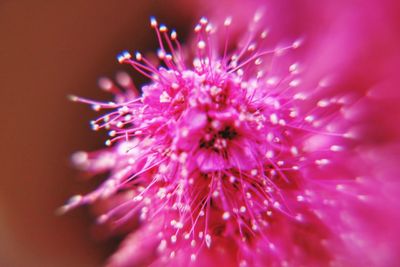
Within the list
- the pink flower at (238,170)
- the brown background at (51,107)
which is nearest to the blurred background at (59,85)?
the brown background at (51,107)

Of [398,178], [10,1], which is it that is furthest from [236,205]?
[10,1]

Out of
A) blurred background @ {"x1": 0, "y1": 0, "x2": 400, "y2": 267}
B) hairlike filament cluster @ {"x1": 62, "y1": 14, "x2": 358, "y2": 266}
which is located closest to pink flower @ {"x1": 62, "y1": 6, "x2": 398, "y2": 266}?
hairlike filament cluster @ {"x1": 62, "y1": 14, "x2": 358, "y2": 266}

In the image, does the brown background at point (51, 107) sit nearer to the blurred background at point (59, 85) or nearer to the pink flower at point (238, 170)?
the blurred background at point (59, 85)

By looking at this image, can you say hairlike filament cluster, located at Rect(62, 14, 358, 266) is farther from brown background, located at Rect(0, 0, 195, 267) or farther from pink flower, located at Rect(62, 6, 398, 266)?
brown background, located at Rect(0, 0, 195, 267)

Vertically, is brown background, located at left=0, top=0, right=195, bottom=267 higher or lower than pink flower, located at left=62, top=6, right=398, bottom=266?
higher

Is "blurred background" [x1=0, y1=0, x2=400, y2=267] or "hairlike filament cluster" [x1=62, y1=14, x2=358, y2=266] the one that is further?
"blurred background" [x1=0, y1=0, x2=400, y2=267]

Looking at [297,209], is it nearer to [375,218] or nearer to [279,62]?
[375,218]

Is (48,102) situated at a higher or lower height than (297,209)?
higher
